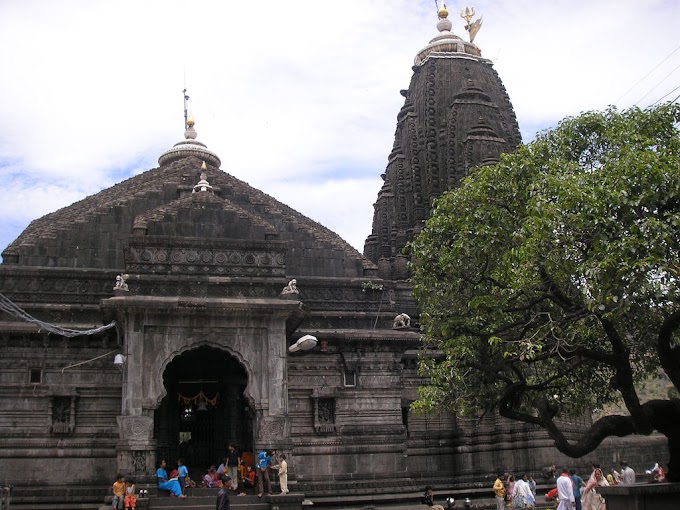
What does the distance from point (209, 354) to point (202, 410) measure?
193 centimetres

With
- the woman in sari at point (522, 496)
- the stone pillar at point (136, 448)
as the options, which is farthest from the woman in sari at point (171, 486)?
the woman in sari at point (522, 496)

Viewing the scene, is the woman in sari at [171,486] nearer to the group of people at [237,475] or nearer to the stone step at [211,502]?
the group of people at [237,475]

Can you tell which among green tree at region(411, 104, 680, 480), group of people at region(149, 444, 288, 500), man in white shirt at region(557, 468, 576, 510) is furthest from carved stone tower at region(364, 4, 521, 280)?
man in white shirt at region(557, 468, 576, 510)

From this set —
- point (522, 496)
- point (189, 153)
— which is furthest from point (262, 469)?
point (189, 153)

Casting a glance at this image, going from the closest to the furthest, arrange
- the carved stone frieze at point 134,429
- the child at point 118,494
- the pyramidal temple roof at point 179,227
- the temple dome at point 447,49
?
the child at point 118,494 → the carved stone frieze at point 134,429 → the pyramidal temple roof at point 179,227 → the temple dome at point 447,49

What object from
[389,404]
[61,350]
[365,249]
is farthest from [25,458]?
[365,249]

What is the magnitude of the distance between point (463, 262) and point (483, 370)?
8.19 ft

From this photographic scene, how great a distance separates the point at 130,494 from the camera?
→ 19453mm

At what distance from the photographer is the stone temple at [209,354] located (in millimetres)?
21797

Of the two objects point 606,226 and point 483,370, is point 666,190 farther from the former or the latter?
point 483,370

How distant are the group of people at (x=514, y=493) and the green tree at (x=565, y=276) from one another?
15.3 feet

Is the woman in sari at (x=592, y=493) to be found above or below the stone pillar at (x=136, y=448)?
below

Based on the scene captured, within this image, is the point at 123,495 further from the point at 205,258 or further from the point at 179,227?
the point at 179,227

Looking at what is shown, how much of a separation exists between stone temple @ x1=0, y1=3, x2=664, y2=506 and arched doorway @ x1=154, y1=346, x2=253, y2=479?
54 mm
